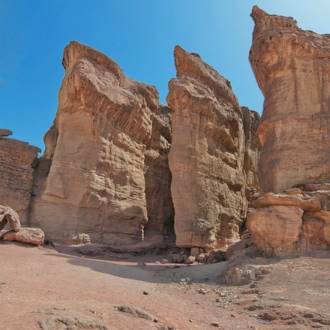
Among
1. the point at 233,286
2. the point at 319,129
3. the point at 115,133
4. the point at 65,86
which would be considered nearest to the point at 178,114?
the point at 115,133

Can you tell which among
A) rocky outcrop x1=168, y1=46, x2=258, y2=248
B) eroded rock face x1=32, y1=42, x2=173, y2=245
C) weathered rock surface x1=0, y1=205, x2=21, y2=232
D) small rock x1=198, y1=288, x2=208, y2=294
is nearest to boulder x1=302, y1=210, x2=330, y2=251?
small rock x1=198, y1=288, x2=208, y2=294

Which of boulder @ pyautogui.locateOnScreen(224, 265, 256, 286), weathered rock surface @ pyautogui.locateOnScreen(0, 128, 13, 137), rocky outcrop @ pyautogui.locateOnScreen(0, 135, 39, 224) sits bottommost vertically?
boulder @ pyautogui.locateOnScreen(224, 265, 256, 286)

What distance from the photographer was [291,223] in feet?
32.8

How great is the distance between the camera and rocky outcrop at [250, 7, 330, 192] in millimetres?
11898

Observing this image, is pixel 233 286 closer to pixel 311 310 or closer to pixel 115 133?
pixel 311 310

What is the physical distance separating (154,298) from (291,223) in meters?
4.69

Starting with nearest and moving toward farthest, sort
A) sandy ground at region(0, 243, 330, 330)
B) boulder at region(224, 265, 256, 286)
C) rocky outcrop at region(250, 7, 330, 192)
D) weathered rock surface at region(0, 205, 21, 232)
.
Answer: sandy ground at region(0, 243, 330, 330) → boulder at region(224, 265, 256, 286) → rocky outcrop at region(250, 7, 330, 192) → weathered rock surface at region(0, 205, 21, 232)

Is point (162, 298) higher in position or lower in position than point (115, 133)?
lower

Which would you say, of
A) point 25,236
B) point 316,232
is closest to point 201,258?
point 316,232

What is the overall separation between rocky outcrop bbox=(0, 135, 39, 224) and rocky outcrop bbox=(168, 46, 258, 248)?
6967mm

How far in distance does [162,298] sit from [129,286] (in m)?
0.93

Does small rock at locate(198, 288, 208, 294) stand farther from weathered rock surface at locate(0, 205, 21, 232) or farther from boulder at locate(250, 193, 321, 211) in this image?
weathered rock surface at locate(0, 205, 21, 232)

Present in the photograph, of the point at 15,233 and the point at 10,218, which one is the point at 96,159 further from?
the point at 15,233

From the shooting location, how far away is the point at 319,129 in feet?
40.0
